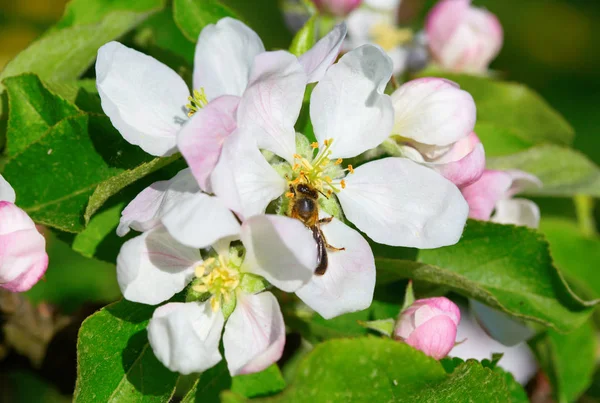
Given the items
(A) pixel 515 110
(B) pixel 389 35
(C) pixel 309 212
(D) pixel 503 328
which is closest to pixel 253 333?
(C) pixel 309 212

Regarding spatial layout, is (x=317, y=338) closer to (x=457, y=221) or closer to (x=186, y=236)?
(x=457, y=221)

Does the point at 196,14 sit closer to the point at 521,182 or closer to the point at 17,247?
the point at 17,247

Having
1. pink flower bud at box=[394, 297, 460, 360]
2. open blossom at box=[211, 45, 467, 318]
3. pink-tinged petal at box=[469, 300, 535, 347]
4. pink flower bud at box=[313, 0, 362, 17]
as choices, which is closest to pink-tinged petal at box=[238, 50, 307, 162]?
open blossom at box=[211, 45, 467, 318]

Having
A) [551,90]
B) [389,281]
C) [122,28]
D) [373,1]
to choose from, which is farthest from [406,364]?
[551,90]

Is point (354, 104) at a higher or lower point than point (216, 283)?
higher

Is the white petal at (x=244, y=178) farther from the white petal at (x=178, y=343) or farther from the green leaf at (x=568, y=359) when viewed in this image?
the green leaf at (x=568, y=359)

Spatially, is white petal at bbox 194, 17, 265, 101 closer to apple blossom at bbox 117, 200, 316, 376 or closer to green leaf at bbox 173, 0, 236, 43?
green leaf at bbox 173, 0, 236, 43

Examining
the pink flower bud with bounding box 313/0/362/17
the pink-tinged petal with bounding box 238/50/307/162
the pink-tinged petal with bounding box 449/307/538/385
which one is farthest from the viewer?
the pink-tinged petal with bounding box 449/307/538/385
